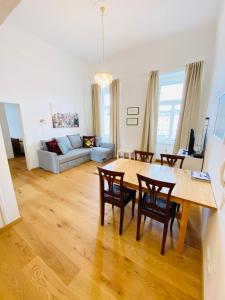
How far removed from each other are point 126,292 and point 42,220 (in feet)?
4.85

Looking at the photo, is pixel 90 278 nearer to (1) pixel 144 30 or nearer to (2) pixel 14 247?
(2) pixel 14 247

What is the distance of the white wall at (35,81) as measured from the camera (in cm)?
324

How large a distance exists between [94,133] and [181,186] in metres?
4.57

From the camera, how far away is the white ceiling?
258 cm

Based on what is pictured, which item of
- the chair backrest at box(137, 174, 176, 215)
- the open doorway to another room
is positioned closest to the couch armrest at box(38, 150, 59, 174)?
the open doorway to another room

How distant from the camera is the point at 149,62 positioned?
414cm

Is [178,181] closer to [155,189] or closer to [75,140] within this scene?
[155,189]

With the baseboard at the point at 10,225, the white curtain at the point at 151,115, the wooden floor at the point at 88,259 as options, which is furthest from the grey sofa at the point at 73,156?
the baseboard at the point at 10,225

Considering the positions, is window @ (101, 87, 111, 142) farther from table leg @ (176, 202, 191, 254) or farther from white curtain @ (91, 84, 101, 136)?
table leg @ (176, 202, 191, 254)

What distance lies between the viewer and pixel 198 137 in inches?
149

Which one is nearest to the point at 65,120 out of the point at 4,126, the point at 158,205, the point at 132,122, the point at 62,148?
the point at 62,148

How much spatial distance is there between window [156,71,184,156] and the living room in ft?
0.20

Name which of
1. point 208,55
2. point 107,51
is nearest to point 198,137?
point 208,55

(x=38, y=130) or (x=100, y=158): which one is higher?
(x=38, y=130)
